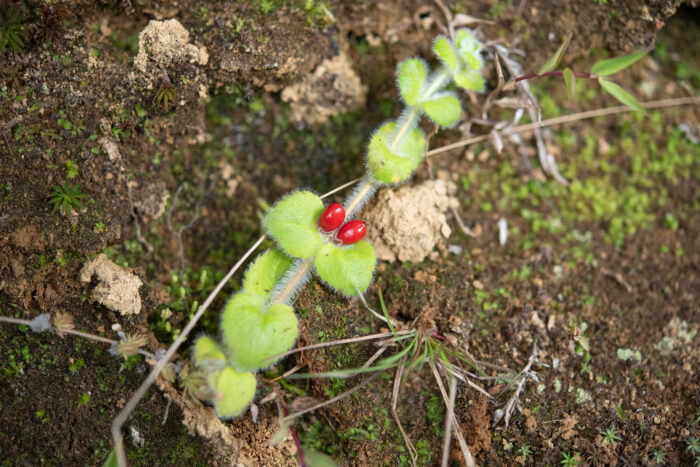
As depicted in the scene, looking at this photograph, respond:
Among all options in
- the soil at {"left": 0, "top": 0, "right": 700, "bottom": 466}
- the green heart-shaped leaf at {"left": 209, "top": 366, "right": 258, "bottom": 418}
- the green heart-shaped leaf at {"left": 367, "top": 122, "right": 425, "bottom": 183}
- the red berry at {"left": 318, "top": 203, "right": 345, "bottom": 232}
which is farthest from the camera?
the green heart-shaped leaf at {"left": 367, "top": 122, "right": 425, "bottom": 183}

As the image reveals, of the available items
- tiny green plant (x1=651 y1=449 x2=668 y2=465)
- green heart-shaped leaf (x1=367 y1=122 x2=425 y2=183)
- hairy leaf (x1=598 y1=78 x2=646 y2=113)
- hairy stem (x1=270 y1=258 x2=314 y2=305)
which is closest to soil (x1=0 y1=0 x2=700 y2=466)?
tiny green plant (x1=651 y1=449 x2=668 y2=465)

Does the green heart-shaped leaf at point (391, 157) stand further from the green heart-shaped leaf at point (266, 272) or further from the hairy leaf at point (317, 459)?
the hairy leaf at point (317, 459)

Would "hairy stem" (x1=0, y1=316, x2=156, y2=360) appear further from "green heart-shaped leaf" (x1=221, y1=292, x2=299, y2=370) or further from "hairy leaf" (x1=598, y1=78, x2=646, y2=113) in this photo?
"hairy leaf" (x1=598, y1=78, x2=646, y2=113)

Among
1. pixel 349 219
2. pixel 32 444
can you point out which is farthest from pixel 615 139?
pixel 32 444

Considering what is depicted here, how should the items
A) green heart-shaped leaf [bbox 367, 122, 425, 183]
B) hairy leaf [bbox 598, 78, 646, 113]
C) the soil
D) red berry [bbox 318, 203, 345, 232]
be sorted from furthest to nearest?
hairy leaf [bbox 598, 78, 646, 113], green heart-shaped leaf [bbox 367, 122, 425, 183], red berry [bbox 318, 203, 345, 232], the soil

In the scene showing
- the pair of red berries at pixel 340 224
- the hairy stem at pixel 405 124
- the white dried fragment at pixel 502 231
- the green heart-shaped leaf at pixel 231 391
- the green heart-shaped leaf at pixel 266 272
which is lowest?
the white dried fragment at pixel 502 231

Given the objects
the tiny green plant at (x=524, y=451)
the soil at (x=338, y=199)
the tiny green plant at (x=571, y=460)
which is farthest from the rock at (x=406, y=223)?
the tiny green plant at (x=571, y=460)

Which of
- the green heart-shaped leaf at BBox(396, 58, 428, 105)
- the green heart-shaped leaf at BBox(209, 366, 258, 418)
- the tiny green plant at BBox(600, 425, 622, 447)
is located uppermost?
the green heart-shaped leaf at BBox(396, 58, 428, 105)
